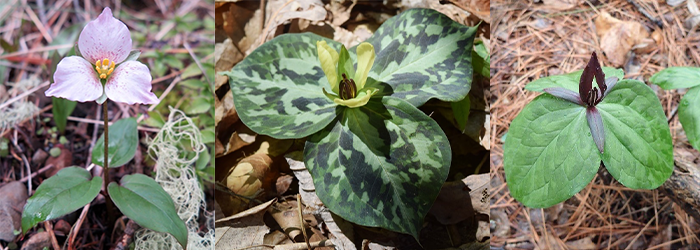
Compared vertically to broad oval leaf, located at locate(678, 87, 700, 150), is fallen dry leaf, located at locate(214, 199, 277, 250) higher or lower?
lower

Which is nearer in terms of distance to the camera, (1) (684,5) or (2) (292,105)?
(2) (292,105)

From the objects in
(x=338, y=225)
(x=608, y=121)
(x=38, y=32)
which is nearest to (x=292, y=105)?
(x=338, y=225)

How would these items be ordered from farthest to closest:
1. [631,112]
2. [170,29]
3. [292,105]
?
1. [170,29]
2. [292,105]
3. [631,112]

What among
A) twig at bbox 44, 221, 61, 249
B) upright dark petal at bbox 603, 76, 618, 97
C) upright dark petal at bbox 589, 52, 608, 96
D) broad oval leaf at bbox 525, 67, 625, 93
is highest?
upright dark petal at bbox 589, 52, 608, 96

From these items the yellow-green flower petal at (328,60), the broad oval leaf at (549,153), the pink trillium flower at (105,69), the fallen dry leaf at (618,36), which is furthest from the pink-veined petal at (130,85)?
the fallen dry leaf at (618,36)

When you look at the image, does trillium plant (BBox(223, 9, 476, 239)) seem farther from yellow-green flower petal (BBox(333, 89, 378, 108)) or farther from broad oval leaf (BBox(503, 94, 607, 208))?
broad oval leaf (BBox(503, 94, 607, 208))

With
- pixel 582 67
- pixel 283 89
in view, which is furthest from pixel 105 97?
pixel 582 67

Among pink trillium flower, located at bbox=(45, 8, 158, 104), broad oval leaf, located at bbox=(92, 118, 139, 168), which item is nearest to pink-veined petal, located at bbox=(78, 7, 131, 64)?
pink trillium flower, located at bbox=(45, 8, 158, 104)

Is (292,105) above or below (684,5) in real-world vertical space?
below

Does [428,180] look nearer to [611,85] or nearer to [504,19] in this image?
[611,85]
